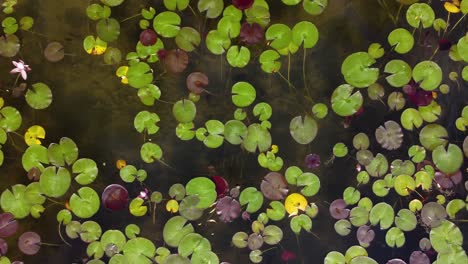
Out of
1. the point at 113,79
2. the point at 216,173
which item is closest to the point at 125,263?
the point at 216,173

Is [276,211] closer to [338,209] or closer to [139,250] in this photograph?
[338,209]

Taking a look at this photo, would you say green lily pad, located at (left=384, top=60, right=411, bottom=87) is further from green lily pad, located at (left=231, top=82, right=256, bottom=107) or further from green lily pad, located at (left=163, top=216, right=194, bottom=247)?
green lily pad, located at (left=163, top=216, right=194, bottom=247)

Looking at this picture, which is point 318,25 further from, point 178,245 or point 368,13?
point 178,245

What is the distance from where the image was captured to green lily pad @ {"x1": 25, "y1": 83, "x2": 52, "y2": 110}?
913mm

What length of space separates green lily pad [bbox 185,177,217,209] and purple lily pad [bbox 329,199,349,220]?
0.82ft

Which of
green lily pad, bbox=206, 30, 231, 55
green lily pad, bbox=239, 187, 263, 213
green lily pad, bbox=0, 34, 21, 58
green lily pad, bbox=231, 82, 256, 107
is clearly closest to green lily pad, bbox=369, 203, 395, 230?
green lily pad, bbox=239, 187, 263, 213

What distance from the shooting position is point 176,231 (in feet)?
3.04

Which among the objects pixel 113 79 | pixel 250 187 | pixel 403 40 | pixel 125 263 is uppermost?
pixel 403 40

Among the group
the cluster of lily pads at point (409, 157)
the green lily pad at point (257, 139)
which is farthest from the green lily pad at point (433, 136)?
the green lily pad at point (257, 139)

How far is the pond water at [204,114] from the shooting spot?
917 millimetres

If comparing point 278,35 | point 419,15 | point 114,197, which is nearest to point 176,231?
point 114,197

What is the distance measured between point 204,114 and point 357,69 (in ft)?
1.10

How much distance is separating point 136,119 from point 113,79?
96 millimetres

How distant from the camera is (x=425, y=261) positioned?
37.1 inches
